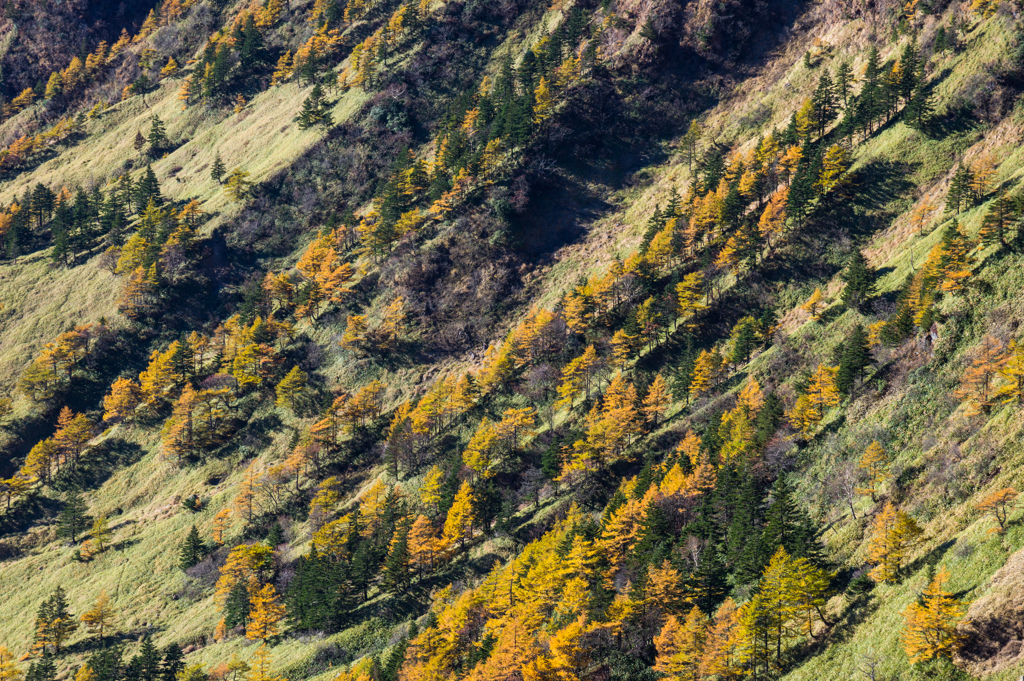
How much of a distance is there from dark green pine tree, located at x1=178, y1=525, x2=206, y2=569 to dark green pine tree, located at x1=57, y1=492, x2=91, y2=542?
2113 cm

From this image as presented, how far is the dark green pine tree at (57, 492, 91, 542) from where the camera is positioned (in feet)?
372

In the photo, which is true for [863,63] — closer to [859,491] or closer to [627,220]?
[627,220]

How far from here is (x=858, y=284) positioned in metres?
94.1

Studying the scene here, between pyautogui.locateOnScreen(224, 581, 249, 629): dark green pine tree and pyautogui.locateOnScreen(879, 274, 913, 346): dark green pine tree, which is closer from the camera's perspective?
pyautogui.locateOnScreen(879, 274, 913, 346): dark green pine tree

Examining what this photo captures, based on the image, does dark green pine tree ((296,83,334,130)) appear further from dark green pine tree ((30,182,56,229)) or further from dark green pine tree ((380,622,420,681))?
dark green pine tree ((380,622,420,681))

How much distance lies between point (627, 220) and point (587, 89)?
112 feet

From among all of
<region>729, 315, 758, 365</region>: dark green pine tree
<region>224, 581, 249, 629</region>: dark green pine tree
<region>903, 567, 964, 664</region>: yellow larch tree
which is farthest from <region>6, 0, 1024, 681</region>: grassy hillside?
<region>224, 581, 249, 629</region>: dark green pine tree

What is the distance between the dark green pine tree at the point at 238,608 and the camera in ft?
305

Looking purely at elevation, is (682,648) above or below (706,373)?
above

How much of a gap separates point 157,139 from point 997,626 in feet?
645

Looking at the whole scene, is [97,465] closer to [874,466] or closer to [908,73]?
[874,466]

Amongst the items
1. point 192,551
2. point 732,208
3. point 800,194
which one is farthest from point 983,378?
point 192,551

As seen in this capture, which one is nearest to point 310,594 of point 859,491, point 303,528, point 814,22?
point 303,528

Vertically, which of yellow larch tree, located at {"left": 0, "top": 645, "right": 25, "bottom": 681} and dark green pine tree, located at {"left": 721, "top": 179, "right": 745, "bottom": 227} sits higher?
dark green pine tree, located at {"left": 721, "top": 179, "right": 745, "bottom": 227}
